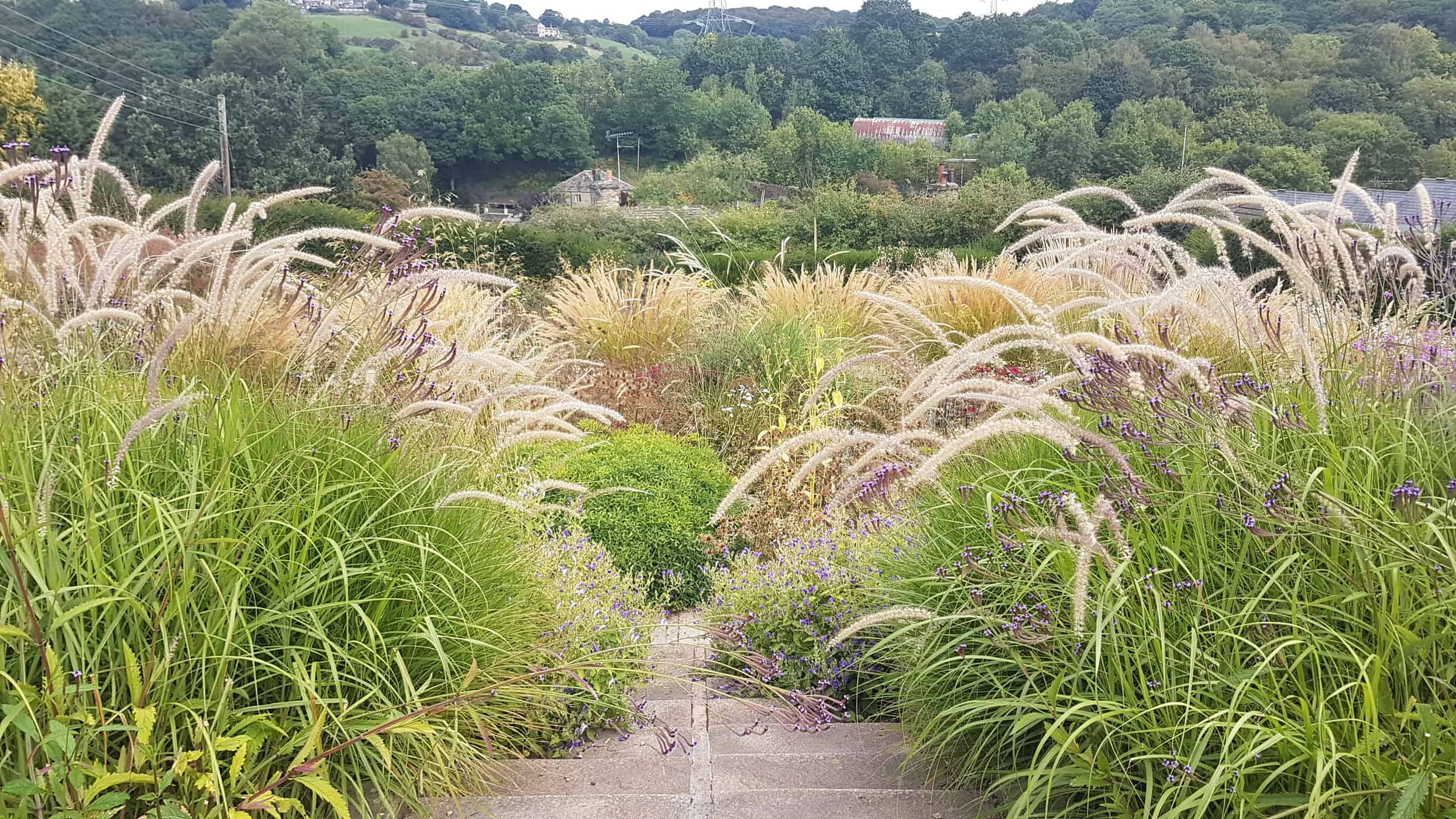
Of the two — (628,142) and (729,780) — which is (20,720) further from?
(628,142)

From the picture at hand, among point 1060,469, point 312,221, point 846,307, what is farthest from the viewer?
point 312,221

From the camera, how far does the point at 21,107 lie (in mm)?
35938

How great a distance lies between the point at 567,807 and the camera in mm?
2170

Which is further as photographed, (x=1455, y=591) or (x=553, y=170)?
(x=553, y=170)

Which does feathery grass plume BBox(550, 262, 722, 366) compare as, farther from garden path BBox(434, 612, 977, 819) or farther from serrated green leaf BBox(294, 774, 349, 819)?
serrated green leaf BBox(294, 774, 349, 819)

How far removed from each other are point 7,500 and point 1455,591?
2.79 m

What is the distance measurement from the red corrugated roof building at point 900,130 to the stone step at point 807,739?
70.0m

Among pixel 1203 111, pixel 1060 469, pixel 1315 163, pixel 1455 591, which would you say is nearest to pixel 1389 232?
pixel 1060 469

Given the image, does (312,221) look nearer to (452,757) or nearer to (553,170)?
(452,757)

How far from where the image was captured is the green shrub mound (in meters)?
4.59

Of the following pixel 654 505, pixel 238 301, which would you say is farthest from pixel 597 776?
pixel 654 505

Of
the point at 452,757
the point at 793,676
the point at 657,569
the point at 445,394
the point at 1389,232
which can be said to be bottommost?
the point at 657,569

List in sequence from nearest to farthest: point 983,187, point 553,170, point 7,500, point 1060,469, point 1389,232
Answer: point 7,500, point 1060,469, point 1389,232, point 983,187, point 553,170

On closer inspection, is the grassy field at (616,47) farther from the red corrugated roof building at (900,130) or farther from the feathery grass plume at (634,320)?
the feathery grass plume at (634,320)
